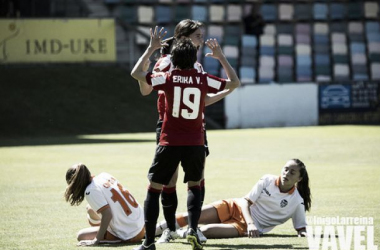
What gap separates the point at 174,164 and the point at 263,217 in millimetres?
1700

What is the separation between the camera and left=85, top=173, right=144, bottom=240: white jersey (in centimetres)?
858

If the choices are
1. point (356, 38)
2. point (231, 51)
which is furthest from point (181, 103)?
point (356, 38)

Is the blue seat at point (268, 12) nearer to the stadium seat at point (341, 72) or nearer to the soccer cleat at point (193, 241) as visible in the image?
the stadium seat at point (341, 72)

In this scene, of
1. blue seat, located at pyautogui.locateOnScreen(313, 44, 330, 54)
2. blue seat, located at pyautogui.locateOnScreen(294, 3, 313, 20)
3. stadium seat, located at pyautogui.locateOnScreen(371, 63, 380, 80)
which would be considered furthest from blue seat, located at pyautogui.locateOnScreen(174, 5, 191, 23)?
stadium seat, located at pyautogui.locateOnScreen(371, 63, 380, 80)

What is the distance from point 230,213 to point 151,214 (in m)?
1.61

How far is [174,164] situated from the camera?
7977 millimetres

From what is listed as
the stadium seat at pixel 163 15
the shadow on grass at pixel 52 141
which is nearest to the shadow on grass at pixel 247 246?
the shadow on grass at pixel 52 141

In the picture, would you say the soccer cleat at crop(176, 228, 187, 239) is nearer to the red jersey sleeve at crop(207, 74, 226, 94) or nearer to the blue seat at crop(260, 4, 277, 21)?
Result: the red jersey sleeve at crop(207, 74, 226, 94)

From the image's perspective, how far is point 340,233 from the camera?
9.04 meters

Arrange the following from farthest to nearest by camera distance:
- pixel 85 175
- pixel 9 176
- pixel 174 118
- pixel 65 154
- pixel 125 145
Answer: pixel 125 145
pixel 65 154
pixel 9 176
pixel 85 175
pixel 174 118

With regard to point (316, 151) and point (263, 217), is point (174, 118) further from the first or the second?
point (316, 151)

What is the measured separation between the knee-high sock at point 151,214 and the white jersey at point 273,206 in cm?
152

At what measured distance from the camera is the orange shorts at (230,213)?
9344mm

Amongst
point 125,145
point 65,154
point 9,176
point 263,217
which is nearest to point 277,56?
point 125,145
